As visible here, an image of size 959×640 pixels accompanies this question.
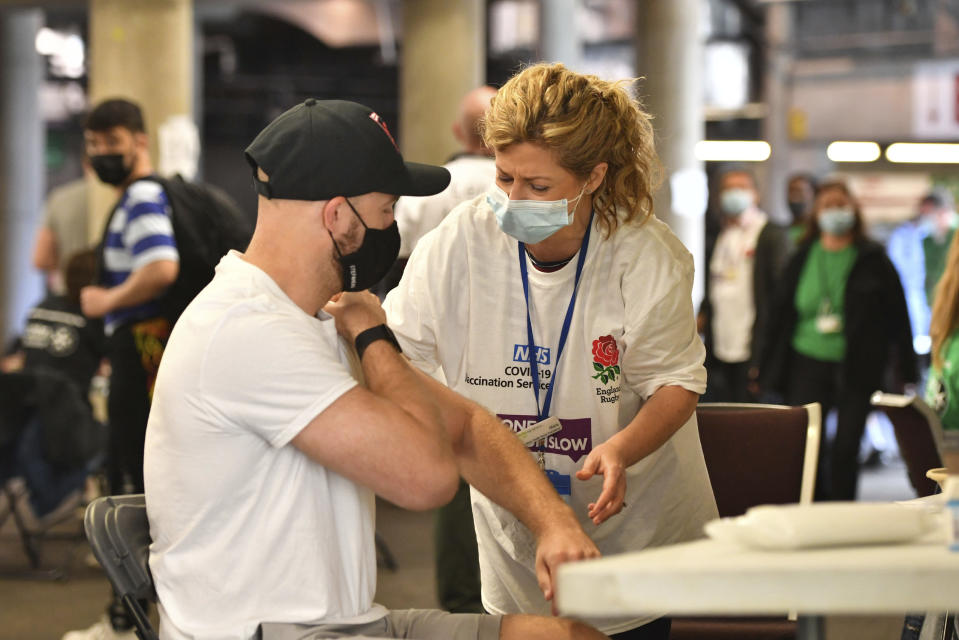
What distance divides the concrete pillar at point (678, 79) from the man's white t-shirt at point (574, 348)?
673 cm

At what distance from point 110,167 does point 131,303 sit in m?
0.49

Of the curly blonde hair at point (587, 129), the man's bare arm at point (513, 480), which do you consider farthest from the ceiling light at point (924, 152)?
the man's bare arm at point (513, 480)

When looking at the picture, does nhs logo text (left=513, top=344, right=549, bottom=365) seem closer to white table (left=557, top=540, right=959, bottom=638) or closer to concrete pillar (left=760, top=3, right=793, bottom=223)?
white table (left=557, top=540, right=959, bottom=638)

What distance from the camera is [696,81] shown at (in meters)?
9.24

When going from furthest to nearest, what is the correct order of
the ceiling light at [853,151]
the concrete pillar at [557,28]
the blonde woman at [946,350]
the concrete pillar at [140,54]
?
the ceiling light at [853,151] → the concrete pillar at [557,28] → the concrete pillar at [140,54] → the blonde woman at [946,350]

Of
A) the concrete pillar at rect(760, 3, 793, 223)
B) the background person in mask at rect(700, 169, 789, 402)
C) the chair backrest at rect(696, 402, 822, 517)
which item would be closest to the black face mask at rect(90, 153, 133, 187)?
the chair backrest at rect(696, 402, 822, 517)

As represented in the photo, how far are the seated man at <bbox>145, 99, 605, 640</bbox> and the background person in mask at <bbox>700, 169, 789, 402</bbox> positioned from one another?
4.89m

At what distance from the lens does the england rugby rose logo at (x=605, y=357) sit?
213 centimetres

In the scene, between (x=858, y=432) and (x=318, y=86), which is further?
(x=318, y=86)

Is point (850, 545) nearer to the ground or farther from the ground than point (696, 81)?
nearer to the ground

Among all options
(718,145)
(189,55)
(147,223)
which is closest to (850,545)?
(147,223)

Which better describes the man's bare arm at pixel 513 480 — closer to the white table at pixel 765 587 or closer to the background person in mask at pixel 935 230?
the white table at pixel 765 587

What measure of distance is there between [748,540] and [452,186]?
285 centimetres

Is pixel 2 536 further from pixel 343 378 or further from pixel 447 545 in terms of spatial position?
pixel 343 378
